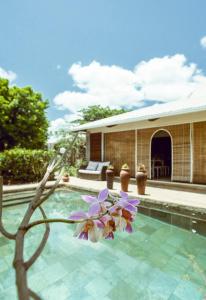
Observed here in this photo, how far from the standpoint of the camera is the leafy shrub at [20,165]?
7.34 m

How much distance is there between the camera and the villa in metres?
6.49

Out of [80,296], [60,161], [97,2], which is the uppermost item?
[97,2]

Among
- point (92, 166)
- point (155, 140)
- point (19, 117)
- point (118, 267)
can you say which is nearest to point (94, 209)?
point (118, 267)

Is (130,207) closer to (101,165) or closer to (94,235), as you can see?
(94,235)

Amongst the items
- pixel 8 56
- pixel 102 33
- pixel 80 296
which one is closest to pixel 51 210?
pixel 80 296

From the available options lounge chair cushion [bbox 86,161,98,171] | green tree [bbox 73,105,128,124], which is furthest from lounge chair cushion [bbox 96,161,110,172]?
green tree [bbox 73,105,128,124]

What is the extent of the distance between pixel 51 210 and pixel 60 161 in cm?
490

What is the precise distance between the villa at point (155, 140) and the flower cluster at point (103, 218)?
583 cm

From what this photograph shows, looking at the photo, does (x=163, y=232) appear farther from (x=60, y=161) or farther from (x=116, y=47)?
(x=116, y=47)

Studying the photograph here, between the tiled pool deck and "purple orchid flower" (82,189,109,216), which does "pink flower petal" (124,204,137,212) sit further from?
the tiled pool deck

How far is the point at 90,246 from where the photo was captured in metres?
3.15

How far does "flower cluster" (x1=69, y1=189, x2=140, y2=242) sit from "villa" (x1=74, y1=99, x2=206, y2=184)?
19.1 feet

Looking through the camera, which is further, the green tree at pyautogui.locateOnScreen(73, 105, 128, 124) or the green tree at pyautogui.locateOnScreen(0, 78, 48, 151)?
the green tree at pyautogui.locateOnScreen(73, 105, 128, 124)

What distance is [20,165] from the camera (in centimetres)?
759
